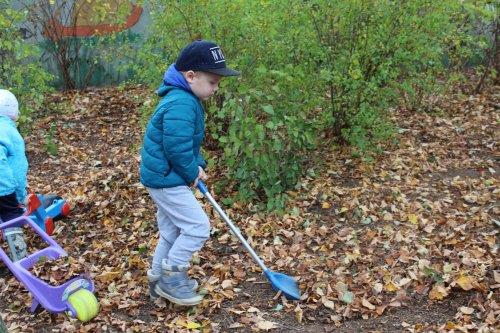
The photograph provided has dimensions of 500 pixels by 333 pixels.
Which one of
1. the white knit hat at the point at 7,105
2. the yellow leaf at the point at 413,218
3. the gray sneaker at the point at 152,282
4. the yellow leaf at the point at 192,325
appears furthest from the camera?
the yellow leaf at the point at 413,218

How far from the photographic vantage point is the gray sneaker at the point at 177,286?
381cm

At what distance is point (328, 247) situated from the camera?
4.60 m

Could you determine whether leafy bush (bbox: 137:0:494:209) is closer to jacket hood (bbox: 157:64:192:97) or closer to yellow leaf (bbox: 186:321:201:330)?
jacket hood (bbox: 157:64:192:97)

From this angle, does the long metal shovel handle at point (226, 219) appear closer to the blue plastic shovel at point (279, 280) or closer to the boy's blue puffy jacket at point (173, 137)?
the blue plastic shovel at point (279, 280)

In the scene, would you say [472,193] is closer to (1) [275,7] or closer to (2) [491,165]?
(2) [491,165]

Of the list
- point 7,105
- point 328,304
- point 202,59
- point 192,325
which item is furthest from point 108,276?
point 202,59

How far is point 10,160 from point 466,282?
12.2 ft

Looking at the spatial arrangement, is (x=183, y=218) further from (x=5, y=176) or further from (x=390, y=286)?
(x=5, y=176)

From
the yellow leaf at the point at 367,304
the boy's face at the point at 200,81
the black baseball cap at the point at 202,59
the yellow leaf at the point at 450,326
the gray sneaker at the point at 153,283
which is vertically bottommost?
the yellow leaf at the point at 450,326

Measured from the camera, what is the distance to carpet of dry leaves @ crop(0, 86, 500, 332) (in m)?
3.79

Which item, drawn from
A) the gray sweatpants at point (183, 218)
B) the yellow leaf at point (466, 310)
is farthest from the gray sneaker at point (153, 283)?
the yellow leaf at point (466, 310)

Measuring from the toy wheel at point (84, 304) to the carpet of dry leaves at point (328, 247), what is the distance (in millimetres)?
69

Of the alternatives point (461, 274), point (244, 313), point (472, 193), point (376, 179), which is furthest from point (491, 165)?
point (244, 313)

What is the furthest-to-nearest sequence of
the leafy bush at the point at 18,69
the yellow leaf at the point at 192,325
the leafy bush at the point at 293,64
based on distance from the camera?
the leafy bush at the point at 18,69, the leafy bush at the point at 293,64, the yellow leaf at the point at 192,325
